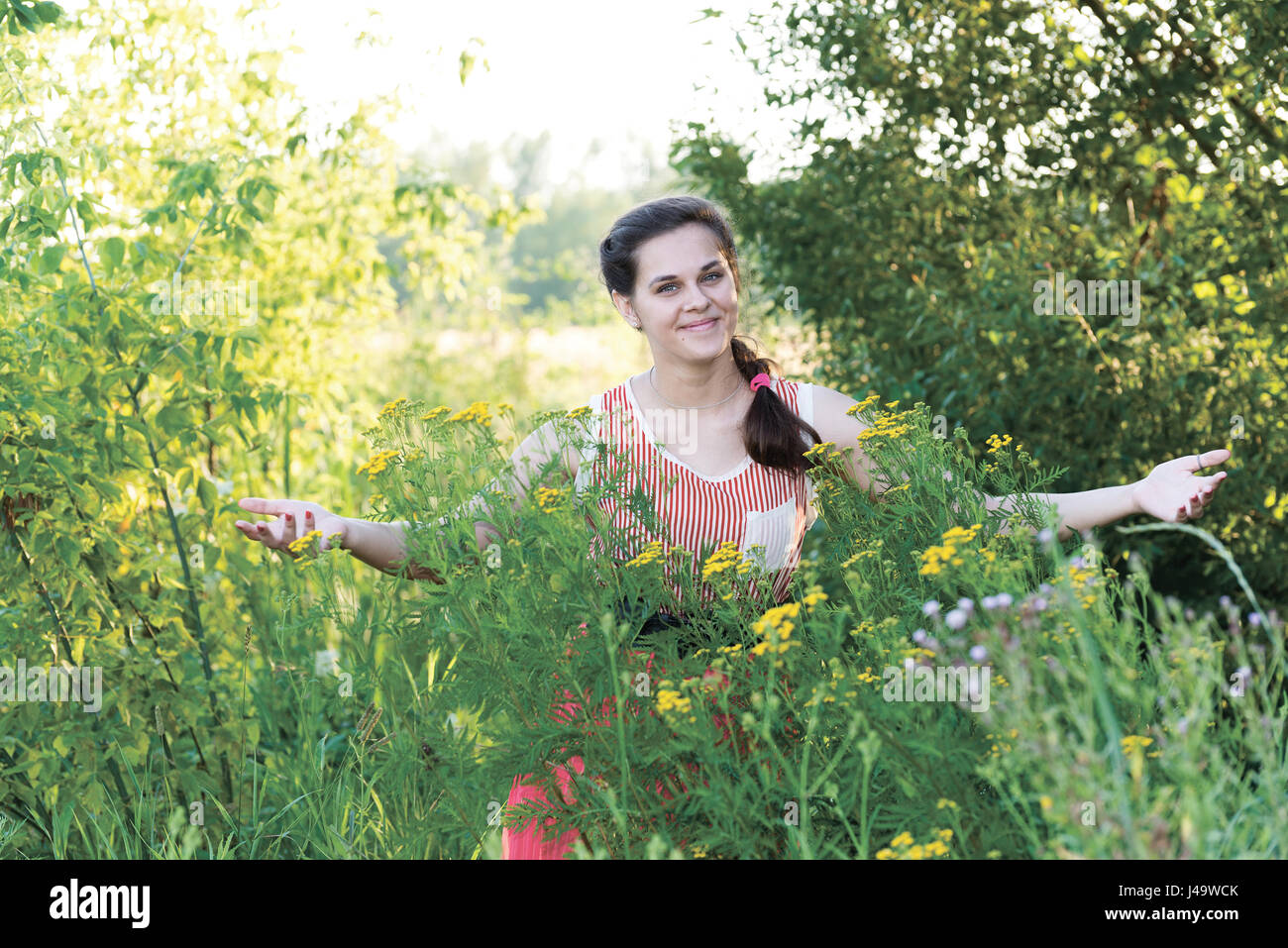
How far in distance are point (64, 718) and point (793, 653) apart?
7.35 ft

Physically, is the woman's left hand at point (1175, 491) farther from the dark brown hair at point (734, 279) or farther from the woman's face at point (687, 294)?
→ the woman's face at point (687, 294)

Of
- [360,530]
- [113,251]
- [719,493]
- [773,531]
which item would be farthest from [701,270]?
[113,251]

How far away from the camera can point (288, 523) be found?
2469 millimetres

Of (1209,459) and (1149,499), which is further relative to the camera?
(1149,499)

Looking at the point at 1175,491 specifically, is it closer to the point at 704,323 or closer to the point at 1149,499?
the point at 1149,499

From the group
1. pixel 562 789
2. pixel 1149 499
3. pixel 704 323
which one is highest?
pixel 704 323

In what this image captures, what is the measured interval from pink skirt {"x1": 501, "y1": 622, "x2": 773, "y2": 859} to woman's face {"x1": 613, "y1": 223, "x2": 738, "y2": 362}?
2.99 ft

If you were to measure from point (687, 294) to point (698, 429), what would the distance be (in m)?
0.34

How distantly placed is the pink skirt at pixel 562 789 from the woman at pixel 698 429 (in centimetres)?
48

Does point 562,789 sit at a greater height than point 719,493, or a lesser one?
lesser

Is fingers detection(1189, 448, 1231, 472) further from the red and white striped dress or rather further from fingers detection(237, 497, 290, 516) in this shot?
fingers detection(237, 497, 290, 516)

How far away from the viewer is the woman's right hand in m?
2.43
